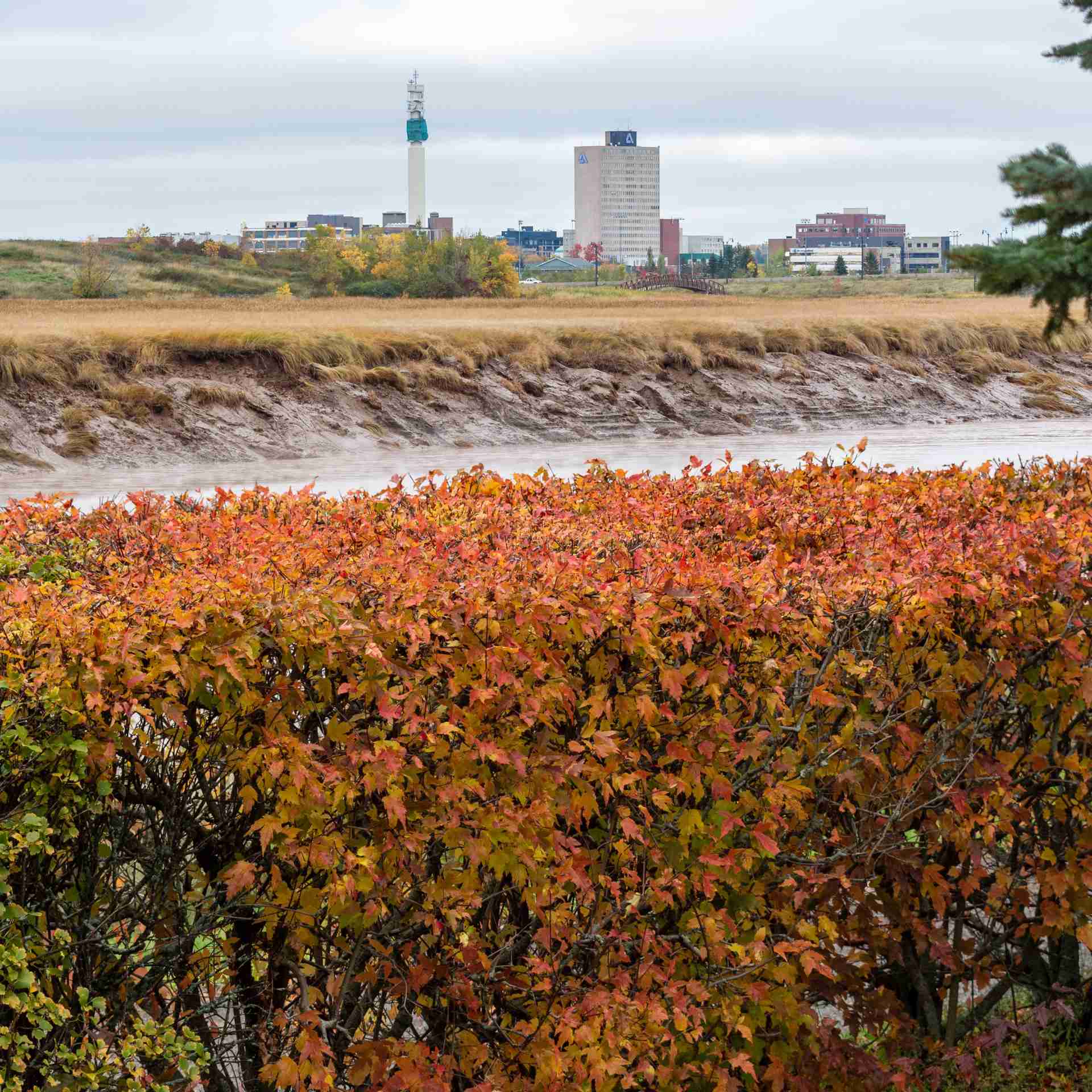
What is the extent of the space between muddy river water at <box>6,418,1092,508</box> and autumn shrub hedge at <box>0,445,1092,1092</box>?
14669 mm

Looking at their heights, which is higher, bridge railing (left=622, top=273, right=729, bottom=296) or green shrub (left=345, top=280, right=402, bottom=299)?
bridge railing (left=622, top=273, right=729, bottom=296)

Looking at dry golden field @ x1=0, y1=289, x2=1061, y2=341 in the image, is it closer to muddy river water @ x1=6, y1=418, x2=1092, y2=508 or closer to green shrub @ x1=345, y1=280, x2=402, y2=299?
muddy river water @ x1=6, y1=418, x2=1092, y2=508

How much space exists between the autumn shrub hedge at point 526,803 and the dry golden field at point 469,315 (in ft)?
62.4

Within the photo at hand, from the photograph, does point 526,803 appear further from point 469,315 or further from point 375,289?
point 375,289

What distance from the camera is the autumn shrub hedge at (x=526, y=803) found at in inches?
132

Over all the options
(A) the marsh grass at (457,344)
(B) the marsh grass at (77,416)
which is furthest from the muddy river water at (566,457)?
(A) the marsh grass at (457,344)

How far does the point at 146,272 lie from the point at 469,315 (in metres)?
45.3

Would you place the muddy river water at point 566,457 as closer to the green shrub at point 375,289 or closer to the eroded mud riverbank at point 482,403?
the eroded mud riverbank at point 482,403

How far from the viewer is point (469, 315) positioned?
44781 millimetres

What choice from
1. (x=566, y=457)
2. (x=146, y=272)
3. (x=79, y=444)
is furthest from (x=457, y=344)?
(x=146, y=272)

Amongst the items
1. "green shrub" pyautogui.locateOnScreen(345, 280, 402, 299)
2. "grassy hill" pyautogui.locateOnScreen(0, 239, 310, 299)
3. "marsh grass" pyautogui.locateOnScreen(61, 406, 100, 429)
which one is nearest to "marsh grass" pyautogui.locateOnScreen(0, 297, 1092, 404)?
"marsh grass" pyautogui.locateOnScreen(61, 406, 100, 429)

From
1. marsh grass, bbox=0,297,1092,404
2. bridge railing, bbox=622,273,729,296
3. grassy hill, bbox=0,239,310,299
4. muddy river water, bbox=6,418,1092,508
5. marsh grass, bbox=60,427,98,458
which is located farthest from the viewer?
bridge railing, bbox=622,273,729,296

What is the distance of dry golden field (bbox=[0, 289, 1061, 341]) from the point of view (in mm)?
32375

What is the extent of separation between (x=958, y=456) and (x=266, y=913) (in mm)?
22745
